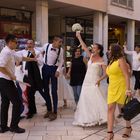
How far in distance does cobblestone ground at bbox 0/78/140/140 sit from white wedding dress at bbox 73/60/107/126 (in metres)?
0.16

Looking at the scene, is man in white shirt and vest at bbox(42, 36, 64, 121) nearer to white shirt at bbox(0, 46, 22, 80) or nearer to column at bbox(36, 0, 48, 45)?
white shirt at bbox(0, 46, 22, 80)

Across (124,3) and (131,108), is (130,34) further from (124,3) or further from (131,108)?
(131,108)

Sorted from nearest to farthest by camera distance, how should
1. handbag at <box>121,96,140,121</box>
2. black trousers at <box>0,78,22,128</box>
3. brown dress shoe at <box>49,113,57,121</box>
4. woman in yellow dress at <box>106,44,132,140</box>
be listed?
handbag at <box>121,96,140,121</box> → woman in yellow dress at <box>106,44,132,140</box> → black trousers at <box>0,78,22,128</box> → brown dress shoe at <box>49,113,57,121</box>

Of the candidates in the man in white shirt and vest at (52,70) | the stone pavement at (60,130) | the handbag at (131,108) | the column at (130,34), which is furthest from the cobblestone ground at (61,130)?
the column at (130,34)

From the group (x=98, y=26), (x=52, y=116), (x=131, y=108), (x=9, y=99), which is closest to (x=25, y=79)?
(x=52, y=116)

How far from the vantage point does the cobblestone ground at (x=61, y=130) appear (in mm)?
6324

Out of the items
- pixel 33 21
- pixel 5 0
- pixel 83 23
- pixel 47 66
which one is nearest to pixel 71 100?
pixel 47 66

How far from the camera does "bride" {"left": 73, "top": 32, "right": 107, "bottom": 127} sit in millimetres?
6984

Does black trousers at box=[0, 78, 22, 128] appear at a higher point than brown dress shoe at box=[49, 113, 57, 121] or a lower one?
higher

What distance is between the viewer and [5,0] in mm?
15234

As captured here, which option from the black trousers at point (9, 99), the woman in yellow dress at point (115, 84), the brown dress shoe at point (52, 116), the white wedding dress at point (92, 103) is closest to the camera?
the woman in yellow dress at point (115, 84)

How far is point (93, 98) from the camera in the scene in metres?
7.12

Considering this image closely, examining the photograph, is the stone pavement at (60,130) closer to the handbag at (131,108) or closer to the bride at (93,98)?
the bride at (93,98)

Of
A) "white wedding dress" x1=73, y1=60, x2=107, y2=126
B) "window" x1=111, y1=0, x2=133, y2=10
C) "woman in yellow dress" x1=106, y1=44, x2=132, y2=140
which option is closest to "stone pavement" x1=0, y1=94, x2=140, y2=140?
"white wedding dress" x1=73, y1=60, x2=107, y2=126
